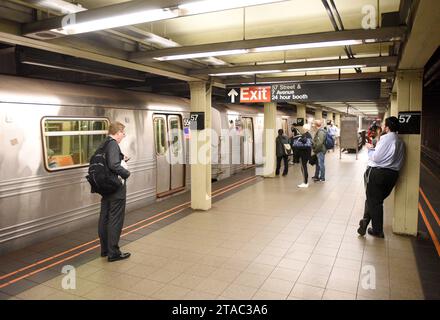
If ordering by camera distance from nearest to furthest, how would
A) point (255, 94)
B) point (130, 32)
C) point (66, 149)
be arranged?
point (130, 32) < point (66, 149) < point (255, 94)

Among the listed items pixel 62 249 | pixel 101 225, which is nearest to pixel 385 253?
pixel 101 225

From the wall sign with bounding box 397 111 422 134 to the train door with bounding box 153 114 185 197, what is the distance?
4767mm

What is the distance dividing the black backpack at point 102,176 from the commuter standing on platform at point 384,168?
3.63m

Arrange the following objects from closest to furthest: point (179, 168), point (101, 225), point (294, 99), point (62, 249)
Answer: point (101, 225)
point (62, 249)
point (294, 99)
point (179, 168)

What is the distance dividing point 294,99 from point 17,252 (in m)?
5.30

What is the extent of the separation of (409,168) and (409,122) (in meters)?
0.70

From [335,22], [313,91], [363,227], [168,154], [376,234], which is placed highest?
[335,22]

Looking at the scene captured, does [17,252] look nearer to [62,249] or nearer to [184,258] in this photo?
[62,249]

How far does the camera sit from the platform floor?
12.3ft

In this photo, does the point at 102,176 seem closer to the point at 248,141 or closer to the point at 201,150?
the point at 201,150

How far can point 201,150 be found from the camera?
7.08 meters

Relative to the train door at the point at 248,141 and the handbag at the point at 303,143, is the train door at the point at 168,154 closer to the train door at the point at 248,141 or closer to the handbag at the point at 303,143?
the handbag at the point at 303,143

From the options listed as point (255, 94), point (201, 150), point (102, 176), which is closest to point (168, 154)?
point (201, 150)

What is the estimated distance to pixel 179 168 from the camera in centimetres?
870
